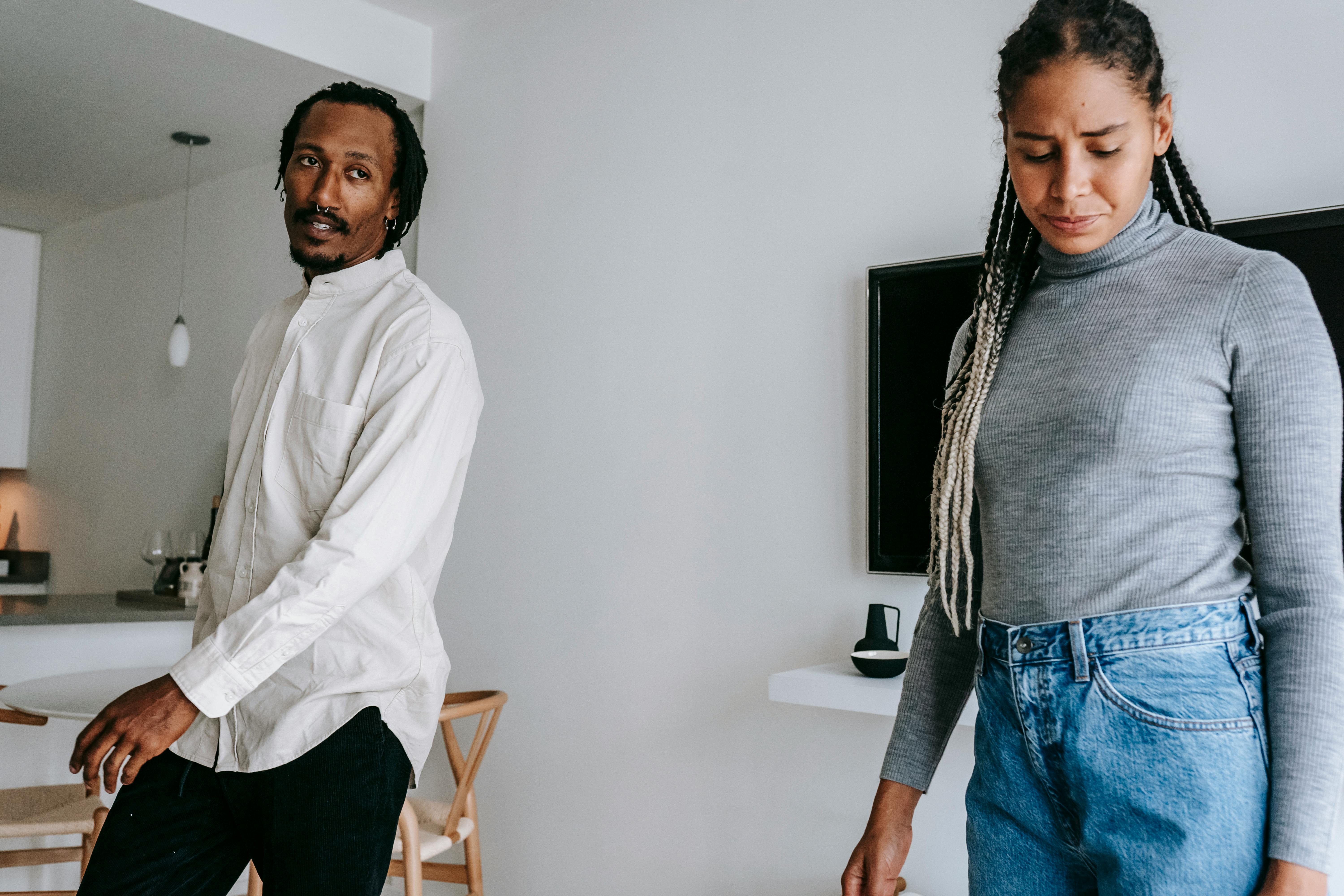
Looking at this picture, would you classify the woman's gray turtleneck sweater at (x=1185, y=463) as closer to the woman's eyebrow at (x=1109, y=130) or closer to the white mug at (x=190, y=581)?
the woman's eyebrow at (x=1109, y=130)

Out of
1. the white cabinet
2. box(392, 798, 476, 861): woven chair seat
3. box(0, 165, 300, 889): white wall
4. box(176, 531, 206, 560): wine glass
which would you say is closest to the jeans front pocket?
box(392, 798, 476, 861): woven chair seat

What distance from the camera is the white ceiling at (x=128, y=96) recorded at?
3039 millimetres

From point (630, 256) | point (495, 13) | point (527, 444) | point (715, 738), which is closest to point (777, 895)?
point (715, 738)

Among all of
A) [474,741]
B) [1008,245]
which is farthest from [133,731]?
[474,741]

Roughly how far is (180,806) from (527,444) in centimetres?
185

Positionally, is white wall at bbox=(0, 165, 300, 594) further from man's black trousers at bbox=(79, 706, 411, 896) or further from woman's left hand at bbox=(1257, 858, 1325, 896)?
woman's left hand at bbox=(1257, 858, 1325, 896)

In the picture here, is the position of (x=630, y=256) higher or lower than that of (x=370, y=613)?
higher

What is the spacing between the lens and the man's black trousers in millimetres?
1261

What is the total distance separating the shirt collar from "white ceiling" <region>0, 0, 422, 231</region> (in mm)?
1932

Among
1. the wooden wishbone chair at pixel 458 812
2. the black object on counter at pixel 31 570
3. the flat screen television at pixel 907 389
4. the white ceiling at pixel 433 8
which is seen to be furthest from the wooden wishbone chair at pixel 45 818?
the black object on counter at pixel 31 570

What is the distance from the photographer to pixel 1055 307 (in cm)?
101

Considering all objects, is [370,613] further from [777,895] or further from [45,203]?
[45,203]

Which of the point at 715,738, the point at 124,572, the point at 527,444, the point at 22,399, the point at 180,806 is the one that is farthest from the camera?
the point at 22,399

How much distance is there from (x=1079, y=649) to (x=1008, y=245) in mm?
457
